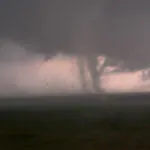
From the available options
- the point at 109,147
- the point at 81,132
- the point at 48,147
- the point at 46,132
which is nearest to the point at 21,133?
the point at 46,132

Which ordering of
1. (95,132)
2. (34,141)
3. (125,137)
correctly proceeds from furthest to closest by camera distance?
1. (95,132)
2. (125,137)
3. (34,141)

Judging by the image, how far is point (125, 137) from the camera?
13242 millimetres

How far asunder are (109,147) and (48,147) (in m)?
1.79

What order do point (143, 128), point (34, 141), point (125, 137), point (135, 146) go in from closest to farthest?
point (135, 146) < point (34, 141) < point (125, 137) < point (143, 128)

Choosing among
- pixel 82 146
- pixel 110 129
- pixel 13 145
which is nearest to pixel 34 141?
pixel 13 145

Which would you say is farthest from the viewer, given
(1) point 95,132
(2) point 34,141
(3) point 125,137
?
(1) point 95,132

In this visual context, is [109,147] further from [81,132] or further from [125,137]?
[81,132]

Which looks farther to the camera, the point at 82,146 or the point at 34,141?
the point at 34,141

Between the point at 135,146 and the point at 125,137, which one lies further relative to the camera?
the point at 125,137

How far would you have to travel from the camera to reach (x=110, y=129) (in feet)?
49.9

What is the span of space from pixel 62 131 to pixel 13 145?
12.3 ft

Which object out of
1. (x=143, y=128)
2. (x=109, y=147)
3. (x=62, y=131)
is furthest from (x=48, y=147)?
(x=143, y=128)

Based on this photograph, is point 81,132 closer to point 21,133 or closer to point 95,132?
point 95,132

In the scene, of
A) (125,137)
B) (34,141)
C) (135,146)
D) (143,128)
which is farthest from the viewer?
(143,128)
